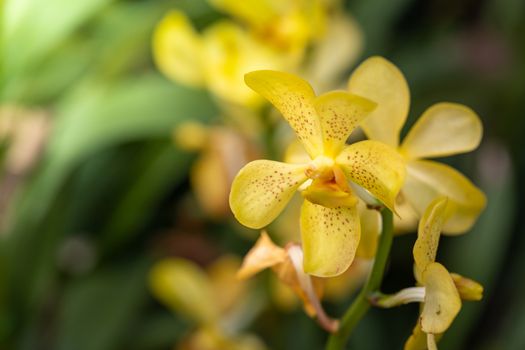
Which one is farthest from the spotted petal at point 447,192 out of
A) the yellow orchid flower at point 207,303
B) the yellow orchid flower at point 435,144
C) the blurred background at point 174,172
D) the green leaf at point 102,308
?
the green leaf at point 102,308

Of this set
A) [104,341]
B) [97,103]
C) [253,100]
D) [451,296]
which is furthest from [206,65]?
[451,296]

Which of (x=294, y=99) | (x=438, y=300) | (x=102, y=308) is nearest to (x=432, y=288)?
(x=438, y=300)

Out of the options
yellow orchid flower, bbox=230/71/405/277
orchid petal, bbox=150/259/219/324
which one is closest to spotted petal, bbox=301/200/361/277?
yellow orchid flower, bbox=230/71/405/277

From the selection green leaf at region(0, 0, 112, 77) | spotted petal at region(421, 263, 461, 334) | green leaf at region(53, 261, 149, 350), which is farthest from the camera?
green leaf at region(53, 261, 149, 350)

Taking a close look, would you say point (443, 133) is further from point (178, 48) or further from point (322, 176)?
point (178, 48)

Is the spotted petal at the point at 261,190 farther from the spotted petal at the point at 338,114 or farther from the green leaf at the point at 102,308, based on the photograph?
the green leaf at the point at 102,308

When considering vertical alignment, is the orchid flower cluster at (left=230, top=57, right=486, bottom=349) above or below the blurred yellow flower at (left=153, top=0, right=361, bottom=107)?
above

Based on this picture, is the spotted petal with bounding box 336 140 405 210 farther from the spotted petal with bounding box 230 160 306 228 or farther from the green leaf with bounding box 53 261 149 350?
the green leaf with bounding box 53 261 149 350
